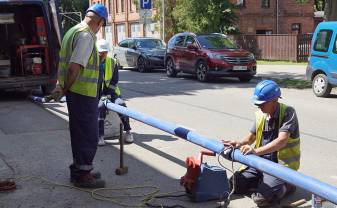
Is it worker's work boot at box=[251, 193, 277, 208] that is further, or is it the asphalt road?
the asphalt road

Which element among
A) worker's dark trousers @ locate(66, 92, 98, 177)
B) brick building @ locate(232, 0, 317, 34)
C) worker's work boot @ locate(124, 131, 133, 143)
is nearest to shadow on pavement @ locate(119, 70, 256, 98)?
worker's work boot @ locate(124, 131, 133, 143)

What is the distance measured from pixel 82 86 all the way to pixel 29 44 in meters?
9.86

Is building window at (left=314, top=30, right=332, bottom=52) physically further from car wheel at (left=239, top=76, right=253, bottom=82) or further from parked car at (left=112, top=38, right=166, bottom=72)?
parked car at (left=112, top=38, right=166, bottom=72)

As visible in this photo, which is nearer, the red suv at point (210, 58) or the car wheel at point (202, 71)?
the red suv at point (210, 58)

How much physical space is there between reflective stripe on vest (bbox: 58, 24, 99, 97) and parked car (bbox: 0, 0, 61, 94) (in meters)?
7.89

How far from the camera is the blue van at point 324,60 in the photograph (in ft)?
44.3

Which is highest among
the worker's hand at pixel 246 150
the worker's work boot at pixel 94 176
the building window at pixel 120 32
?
the building window at pixel 120 32

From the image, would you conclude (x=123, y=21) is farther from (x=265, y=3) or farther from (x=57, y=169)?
(x=57, y=169)

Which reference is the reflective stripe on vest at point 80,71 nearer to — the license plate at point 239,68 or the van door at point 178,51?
the license plate at point 239,68

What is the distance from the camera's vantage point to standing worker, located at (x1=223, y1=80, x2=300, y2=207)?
5.01 metres

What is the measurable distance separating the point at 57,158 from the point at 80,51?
221cm

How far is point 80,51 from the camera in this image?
5.50 metres


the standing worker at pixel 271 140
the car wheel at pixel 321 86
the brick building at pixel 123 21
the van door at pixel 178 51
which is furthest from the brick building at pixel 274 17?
the standing worker at pixel 271 140

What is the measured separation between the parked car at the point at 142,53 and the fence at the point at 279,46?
8.73 meters
